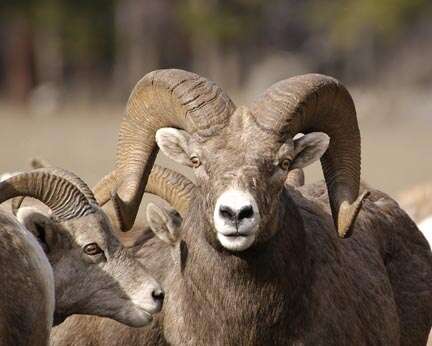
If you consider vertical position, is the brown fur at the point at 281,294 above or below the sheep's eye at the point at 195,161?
below

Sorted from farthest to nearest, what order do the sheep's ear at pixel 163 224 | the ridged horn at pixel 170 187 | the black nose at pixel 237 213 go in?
1. the ridged horn at pixel 170 187
2. the sheep's ear at pixel 163 224
3. the black nose at pixel 237 213

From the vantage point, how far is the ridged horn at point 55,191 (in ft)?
35.0

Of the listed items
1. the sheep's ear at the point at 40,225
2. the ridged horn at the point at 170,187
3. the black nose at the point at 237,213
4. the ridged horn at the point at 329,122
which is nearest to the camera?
the black nose at the point at 237,213

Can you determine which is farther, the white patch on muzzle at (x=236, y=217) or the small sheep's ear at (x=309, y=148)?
the small sheep's ear at (x=309, y=148)

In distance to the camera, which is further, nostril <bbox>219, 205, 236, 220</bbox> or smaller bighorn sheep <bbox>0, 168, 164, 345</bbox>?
smaller bighorn sheep <bbox>0, 168, 164, 345</bbox>

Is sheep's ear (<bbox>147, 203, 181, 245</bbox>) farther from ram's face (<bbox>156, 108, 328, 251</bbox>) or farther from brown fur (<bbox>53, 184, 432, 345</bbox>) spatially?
ram's face (<bbox>156, 108, 328, 251</bbox>)

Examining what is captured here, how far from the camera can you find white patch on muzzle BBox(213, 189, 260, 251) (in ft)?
32.4

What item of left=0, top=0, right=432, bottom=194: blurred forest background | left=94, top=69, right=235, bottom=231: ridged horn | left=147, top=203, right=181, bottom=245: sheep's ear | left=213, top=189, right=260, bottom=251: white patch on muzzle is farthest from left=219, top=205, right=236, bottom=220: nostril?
left=0, top=0, right=432, bottom=194: blurred forest background

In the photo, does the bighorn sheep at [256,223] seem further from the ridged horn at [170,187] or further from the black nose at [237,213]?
the ridged horn at [170,187]

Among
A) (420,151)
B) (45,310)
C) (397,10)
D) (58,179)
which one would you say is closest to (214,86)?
(58,179)

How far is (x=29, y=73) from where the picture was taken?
202 ft

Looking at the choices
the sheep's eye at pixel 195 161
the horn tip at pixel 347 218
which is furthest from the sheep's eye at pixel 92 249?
the horn tip at pixel 347 218

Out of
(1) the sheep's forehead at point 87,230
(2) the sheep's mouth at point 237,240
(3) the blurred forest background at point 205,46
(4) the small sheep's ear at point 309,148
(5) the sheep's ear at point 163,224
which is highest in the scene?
(4) the small sheep's ear at point 309,148

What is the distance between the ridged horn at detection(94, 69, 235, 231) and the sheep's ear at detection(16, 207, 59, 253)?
28.1 inches
